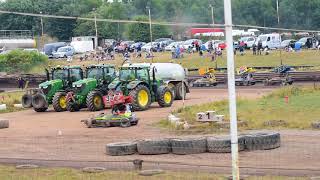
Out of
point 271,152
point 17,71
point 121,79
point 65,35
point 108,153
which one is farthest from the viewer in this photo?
point 65,35

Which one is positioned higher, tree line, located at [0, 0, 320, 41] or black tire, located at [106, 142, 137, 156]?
tree line, located at [0, 0, 320, 41]

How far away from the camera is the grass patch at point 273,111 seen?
22453 mm

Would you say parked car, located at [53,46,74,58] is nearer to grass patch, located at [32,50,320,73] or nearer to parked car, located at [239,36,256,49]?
grass patch, located at [32,50,320,73]

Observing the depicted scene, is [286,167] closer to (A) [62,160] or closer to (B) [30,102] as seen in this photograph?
(A) [62,160]

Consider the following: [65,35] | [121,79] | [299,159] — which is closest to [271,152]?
[299,159]

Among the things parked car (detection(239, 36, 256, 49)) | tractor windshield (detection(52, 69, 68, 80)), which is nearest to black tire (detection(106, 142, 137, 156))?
tractor windshield (detection(52, 69, 68, 80))

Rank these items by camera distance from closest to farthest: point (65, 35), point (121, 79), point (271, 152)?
point (271, 152), point (121, 79), point (65, 35)

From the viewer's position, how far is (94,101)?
31.6 metres

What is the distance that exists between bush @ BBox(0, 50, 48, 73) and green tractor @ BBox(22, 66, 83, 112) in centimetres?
2866

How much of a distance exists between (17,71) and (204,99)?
3218cm

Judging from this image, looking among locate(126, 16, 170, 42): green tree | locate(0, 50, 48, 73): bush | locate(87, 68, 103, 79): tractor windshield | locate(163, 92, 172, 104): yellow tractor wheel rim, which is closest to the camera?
locate(163, 92, 172, 104): yellow tractor wheel rim

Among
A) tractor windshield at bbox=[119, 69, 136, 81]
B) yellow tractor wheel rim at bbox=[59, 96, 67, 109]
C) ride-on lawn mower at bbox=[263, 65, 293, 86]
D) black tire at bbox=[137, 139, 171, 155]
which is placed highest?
tractor windshield at bbox=[119, 69, 136, 81]

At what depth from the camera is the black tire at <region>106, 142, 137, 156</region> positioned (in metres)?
18.7

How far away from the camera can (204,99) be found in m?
34.9
